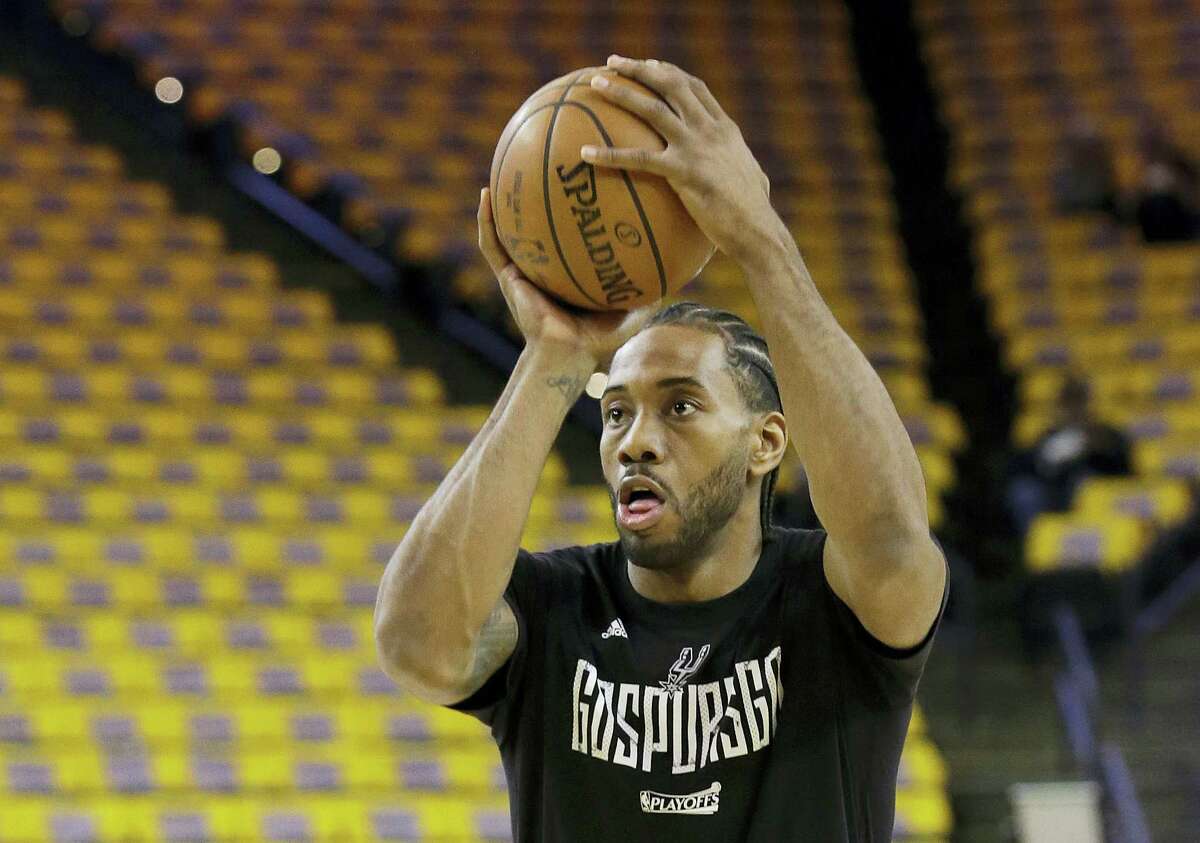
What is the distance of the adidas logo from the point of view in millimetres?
2406

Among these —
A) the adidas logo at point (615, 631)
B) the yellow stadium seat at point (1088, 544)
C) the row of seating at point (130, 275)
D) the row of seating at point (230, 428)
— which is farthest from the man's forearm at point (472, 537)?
the row of seating at point (130, 275)

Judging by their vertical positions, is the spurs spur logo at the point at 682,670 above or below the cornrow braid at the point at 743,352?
below

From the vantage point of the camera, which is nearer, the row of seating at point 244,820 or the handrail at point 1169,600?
the row of seating at point 244,820

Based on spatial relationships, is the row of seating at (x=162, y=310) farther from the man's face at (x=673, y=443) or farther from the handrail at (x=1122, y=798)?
the man's face at (x=673, y=443)

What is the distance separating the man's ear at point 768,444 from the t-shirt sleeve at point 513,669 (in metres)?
0.37

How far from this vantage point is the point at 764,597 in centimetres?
243

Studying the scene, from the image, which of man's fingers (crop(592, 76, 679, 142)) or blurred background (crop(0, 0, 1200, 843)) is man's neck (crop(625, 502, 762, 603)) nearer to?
man's fingers (crop(592, 76, 679, 142))

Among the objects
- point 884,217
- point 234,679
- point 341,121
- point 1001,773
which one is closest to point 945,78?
point 884,217

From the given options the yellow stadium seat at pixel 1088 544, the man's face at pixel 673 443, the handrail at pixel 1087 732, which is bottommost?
the handrail at pixel 1087 732

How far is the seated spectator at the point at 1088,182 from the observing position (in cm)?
993

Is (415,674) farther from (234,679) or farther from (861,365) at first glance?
(234,679)

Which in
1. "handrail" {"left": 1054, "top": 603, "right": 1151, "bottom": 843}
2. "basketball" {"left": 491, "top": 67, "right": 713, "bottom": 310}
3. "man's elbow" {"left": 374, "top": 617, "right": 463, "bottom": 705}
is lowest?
"handrail" {"left": 1054, "top": 603, "right": 1151, "bottom": 843}

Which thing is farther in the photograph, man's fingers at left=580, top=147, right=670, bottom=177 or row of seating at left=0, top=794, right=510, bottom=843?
row of seating at left=0, top=794, right=510, bottom=843

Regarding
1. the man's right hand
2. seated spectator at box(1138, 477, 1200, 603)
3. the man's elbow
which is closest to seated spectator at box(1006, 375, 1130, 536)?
seated spectator at box(1138, 477, 1200, 603)
